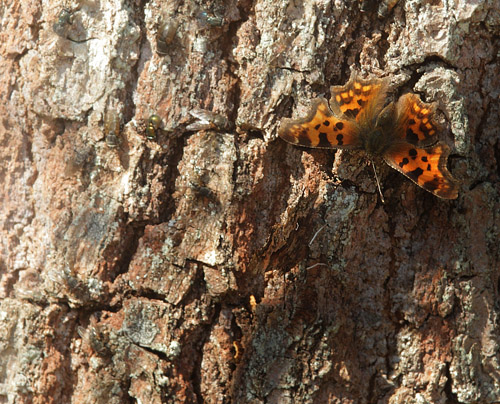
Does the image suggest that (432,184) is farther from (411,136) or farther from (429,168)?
(411,136)

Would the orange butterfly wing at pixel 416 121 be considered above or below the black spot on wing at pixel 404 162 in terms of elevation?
above

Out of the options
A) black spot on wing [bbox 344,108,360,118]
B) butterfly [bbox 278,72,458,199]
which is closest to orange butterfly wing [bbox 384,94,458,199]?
butterfly [bbox 278,72,458,199]

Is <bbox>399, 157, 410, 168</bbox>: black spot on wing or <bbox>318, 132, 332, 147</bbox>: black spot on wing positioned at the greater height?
<bbox>318, 132, 332, 147</bbox>: black spot on wing

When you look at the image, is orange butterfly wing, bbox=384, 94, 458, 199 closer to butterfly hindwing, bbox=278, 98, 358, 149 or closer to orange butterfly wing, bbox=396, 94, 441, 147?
orange butterfly wing, bbox=396, 94, 441, 147

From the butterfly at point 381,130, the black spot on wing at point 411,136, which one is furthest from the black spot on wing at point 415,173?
the black spot on wing at point 411,136

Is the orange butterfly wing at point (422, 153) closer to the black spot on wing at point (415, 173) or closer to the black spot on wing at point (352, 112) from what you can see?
the black spot on wing at point (415, 173)

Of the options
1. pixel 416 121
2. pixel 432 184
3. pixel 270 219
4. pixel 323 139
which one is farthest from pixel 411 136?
pixel 270 219
